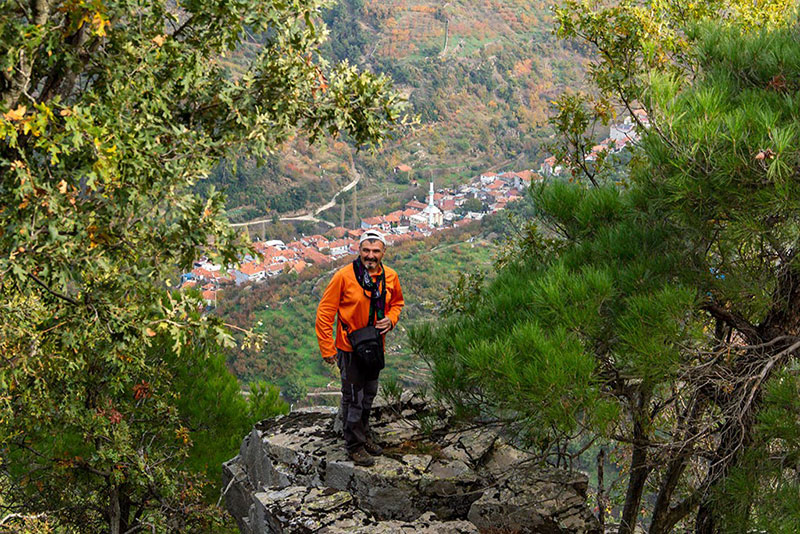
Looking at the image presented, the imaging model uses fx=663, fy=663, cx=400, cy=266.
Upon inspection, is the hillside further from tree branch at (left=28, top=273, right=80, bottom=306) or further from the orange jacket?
tree branch at (left=28, top=273, right=80, bottom=306)

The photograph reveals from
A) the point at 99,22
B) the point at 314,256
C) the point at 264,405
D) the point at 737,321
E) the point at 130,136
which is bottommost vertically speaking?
the point at 314,256

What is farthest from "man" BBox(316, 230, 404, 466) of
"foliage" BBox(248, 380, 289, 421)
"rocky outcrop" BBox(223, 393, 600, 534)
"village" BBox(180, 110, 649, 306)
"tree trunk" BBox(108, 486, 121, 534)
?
"village" BBox(180, 110, 649, 306)

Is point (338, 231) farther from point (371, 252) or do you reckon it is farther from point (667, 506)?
point (371, 252)

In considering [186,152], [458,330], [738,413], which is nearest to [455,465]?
[458,330]

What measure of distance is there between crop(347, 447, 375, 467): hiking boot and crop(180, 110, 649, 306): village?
42.6 m

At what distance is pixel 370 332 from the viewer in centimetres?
489

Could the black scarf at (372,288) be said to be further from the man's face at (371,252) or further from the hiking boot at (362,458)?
the hiking boot at (362,458)

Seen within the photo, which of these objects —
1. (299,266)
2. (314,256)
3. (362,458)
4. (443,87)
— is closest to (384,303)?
(362,458)

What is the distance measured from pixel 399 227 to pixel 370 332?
57767mm

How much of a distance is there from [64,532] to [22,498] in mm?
806

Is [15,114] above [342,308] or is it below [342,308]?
above

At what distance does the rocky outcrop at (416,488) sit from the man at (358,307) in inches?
25.5

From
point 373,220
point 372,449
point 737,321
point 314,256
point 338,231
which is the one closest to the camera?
point 737,321

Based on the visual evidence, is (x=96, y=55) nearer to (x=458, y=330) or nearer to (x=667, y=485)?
(x=458, y=330)
